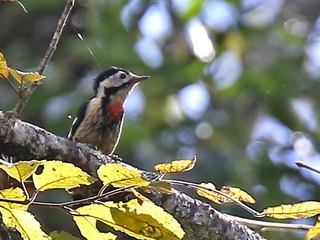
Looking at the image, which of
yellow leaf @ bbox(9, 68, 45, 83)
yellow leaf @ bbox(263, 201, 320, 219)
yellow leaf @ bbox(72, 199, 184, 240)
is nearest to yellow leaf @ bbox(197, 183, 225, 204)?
yellow leaf @ bbox(263, 201, 320, 219)

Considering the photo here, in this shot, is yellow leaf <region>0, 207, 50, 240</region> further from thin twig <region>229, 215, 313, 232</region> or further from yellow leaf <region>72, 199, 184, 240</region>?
thin twig <region>229, 215, 313, 232</region>

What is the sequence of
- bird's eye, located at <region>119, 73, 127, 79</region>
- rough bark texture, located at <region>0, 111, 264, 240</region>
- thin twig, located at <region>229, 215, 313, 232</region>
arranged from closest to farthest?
thin twig, located at <region>229, 215, 313, 232</region>
rough bark texture, located at <region>0, 111, 264, 240</region>
bird's eye, located at <region>119, 73, 127, 79</region>

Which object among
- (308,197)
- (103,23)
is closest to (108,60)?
(103,23)

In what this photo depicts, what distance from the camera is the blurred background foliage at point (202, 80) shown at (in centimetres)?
660

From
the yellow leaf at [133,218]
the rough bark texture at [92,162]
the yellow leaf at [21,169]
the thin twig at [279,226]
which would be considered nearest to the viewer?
the yellow leaf at [21,169]

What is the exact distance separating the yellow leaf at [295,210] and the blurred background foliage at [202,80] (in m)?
3.69

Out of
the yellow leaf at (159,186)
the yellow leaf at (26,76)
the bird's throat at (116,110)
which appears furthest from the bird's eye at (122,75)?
the yellow leaf at (159,186)

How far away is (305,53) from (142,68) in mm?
1854

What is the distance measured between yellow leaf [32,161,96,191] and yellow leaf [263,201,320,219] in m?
0.54

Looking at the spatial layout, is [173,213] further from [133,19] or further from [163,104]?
[133,19]

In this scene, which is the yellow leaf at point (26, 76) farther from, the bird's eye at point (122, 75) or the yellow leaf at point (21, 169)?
the bird's eye at point (122, 75)

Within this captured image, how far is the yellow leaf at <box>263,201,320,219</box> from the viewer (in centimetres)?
213

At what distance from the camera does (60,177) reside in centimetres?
185

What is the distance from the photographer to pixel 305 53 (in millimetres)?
8195
